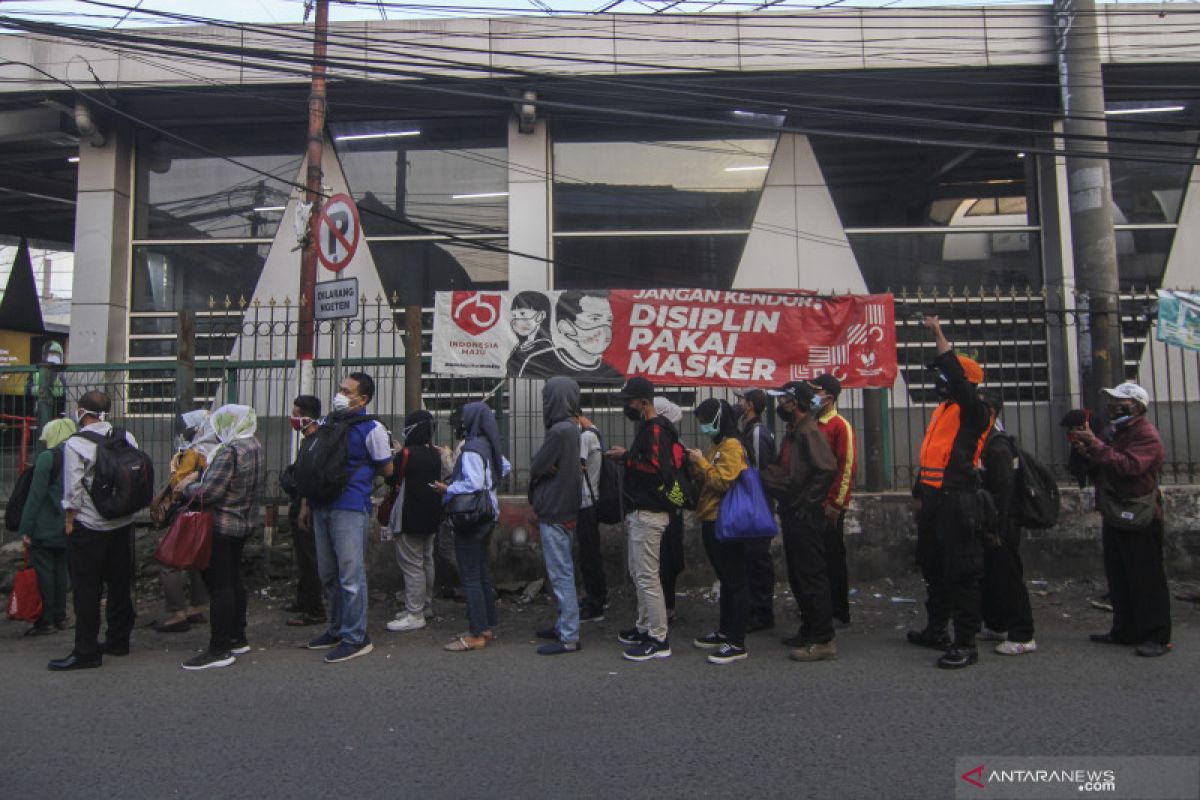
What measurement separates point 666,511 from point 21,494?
476 cm

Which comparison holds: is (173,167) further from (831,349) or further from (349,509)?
(831,349)

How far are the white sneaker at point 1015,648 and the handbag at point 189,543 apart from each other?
4.94m

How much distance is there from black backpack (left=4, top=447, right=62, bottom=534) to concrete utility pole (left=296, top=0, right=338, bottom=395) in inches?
82.2

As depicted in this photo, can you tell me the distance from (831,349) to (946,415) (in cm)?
272

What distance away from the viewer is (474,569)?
5.38m

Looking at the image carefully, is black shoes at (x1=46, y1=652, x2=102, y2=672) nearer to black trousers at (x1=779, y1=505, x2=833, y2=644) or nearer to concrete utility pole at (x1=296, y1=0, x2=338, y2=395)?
concrete utility pole at (x1=296, y1=0, x2=338, y2=395)

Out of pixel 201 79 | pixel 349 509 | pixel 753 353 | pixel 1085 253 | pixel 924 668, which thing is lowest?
pixel 924 668

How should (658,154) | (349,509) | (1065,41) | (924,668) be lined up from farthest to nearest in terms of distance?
(658,154)
(1065,41)
(349,509)
(924,668)

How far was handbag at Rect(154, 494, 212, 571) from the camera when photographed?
5.00 metres

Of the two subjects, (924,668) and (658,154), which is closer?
(924,668)

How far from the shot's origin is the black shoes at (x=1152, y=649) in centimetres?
489

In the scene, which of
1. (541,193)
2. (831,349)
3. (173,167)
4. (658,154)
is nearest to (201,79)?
(173,167)

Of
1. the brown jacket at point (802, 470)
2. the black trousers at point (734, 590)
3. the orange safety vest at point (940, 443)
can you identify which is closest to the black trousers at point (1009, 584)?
the orange safety vest at point (940, 443)

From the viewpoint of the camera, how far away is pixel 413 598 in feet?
19.5
